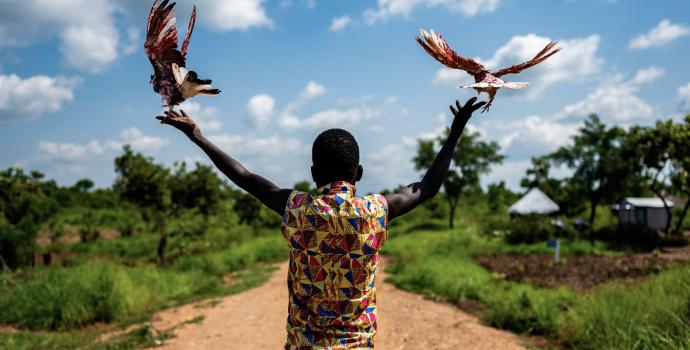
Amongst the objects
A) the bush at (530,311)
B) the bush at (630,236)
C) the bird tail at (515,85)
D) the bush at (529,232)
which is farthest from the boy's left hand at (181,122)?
the bush at (529,232)

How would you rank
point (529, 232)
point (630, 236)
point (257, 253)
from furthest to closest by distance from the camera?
point (529, 232) < point (630, 236) < point (257, 253)

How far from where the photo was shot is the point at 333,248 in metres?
2.00

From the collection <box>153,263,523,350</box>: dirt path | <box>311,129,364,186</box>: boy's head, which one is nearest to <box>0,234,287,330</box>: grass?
<box>153,263,523,350</box>: dirt path

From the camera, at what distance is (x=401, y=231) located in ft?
86.2

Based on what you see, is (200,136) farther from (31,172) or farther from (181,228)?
(31,172)

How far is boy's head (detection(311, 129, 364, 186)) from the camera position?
206 cm

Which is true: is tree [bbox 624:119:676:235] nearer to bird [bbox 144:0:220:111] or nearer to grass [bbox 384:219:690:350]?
grass [bbox 384:219:690:350]

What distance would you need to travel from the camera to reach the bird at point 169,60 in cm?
226

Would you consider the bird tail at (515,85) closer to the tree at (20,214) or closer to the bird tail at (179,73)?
the bird tail at (179,73)

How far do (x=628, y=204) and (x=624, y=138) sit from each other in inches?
255

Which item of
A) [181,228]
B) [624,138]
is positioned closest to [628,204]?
[624,138]

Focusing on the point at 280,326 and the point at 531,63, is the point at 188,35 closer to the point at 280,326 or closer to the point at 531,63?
the point at 531,63

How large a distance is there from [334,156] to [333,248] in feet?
1.13

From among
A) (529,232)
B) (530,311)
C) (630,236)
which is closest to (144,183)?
(530,311)
